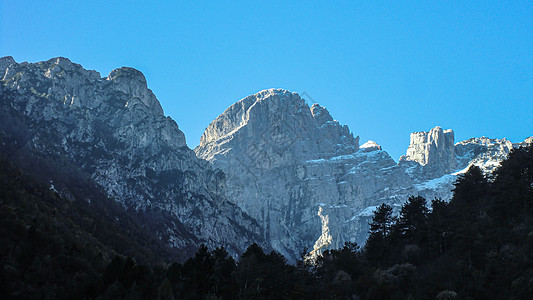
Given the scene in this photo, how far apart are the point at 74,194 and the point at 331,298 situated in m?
146

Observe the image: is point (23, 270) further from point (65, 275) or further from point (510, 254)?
point (510, 254)

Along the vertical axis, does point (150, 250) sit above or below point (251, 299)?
above

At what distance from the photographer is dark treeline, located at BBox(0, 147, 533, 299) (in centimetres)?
6894

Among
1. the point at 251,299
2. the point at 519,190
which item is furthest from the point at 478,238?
the point at 251,299

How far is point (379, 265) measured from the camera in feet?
306

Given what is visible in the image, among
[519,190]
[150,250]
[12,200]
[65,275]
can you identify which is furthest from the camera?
[150,250]

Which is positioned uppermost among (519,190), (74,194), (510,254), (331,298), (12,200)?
(74,194)

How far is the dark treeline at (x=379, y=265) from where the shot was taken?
6894 cm

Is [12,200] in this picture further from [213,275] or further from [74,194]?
[213,275]

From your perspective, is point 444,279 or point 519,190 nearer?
point 444,279

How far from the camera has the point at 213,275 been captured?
284 ft

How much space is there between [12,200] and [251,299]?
88.4 meters

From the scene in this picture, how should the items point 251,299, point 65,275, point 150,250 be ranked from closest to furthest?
1. point 251,299
2. point 65,275
3. point 150,250

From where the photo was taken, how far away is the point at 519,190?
85.1 metres
